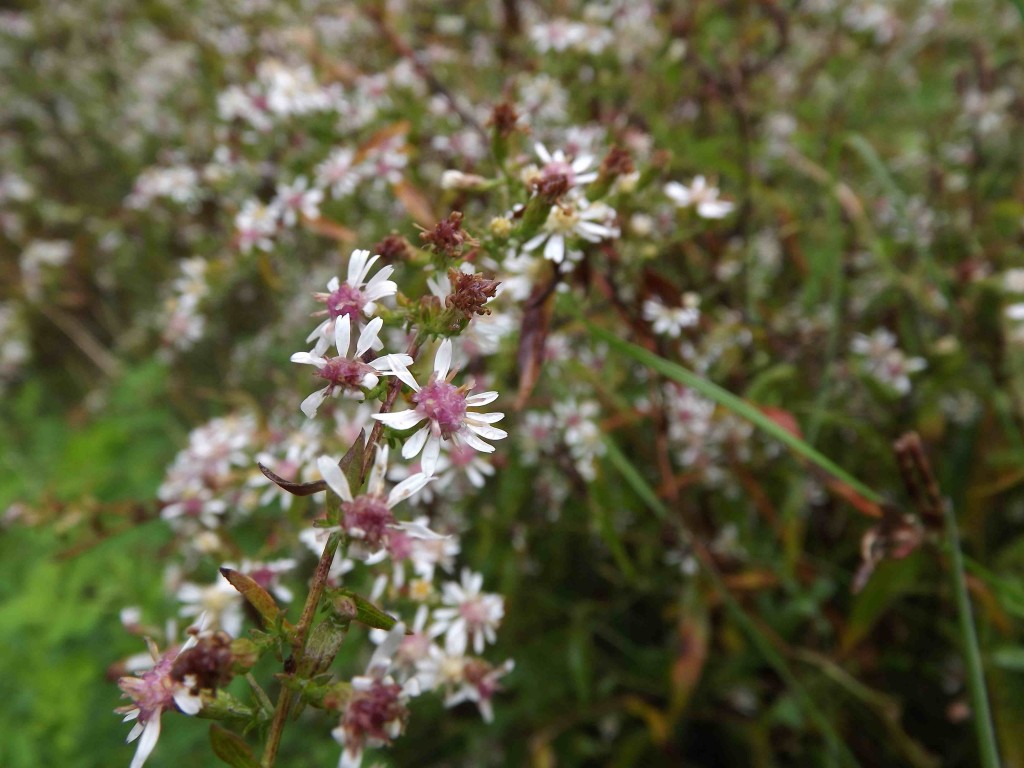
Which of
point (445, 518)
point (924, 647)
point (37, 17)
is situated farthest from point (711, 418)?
point (37, 17)

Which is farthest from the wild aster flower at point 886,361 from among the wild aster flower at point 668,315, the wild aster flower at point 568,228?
the wild aster flower at point 568,228

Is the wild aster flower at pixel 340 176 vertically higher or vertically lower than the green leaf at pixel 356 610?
higher

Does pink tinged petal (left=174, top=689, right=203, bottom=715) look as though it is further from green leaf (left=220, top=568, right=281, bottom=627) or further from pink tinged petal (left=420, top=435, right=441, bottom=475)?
pink tinged petal (left=420, top=435, right=441, bottom=475)

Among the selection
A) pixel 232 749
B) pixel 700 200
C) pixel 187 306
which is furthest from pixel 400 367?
pixel 187 306

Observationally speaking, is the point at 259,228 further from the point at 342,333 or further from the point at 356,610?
the point at 356,610

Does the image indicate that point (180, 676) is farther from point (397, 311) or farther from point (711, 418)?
point (711, 418)

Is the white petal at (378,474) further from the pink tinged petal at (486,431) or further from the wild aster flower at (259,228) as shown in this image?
the wild aster flower at (259,228)

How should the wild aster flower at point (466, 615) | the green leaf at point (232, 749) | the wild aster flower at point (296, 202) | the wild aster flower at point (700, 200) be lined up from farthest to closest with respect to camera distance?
the wild aster flower at point (296, 202) → the wild aster flower at point (700, 200) → the wild aster flower at point (466, 615) → the green leaf at point (232, 749)
